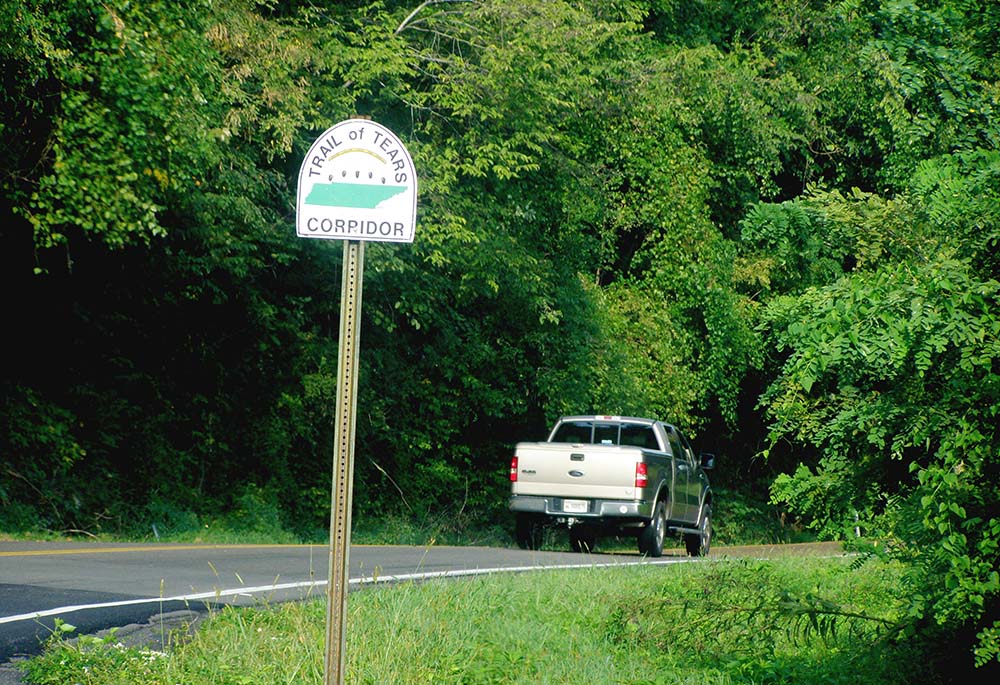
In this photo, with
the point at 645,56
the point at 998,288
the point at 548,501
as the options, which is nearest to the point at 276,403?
the point at 548,501

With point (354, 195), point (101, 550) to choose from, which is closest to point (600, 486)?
point (101, 550)

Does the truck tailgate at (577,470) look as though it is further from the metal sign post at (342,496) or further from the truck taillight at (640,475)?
the metal sign post at (342,496)

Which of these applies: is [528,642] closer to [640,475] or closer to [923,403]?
[923,403]

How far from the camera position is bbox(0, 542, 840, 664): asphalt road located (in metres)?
9.09

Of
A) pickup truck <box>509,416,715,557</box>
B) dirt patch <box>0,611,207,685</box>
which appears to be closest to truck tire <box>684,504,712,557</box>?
pickup truck <box>509,416,715,557</box>

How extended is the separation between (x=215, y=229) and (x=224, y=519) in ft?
15.9

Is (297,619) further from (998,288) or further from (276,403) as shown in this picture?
(276,403)

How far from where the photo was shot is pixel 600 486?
18.5 m

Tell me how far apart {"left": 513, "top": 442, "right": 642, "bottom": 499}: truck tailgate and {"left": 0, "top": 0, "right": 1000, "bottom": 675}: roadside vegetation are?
2127 millimetres

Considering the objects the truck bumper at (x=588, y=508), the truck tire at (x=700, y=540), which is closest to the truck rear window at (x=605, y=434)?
the truck bumper at (x=588, y=508)

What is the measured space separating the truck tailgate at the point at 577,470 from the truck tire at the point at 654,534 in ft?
3.01

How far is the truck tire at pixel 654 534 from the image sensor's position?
19141 millimetres

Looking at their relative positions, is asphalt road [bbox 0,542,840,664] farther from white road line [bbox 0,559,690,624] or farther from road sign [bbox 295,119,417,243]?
road sign [bbox 295,119,417,243]

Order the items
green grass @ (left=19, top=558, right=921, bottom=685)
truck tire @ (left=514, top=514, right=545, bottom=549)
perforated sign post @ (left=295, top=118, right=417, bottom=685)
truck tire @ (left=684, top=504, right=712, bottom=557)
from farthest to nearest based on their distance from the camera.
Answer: truck tire @ (left=684, top=504, right=712, bottom=557) → truck tire @ (left=514, top=514, right=545, bottom=549) → green grass @ (left=19, top=558, right=921, bottom=685) → perforated sign post @ (left=295, top=118, right=417, bottom=685)
